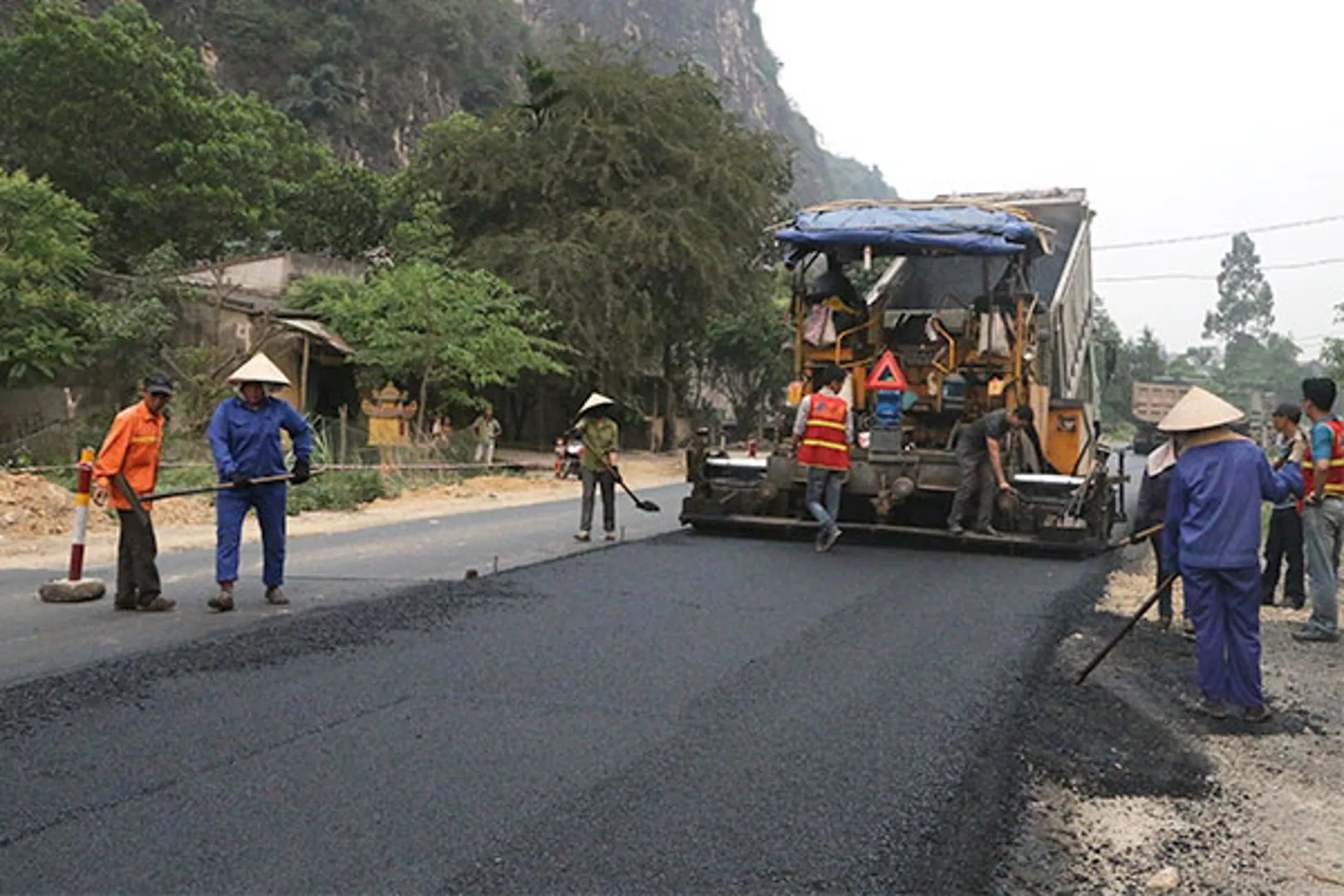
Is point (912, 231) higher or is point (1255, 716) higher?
point (912, 231)

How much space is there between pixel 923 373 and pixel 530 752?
22.3 ft

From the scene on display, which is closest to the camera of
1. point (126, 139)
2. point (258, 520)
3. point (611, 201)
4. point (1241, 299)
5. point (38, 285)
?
point (258, 520)

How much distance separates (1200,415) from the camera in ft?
16.5

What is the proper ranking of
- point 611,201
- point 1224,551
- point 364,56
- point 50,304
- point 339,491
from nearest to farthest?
point 1224,551 < point 339,491 < point 50,304 < point 611,201 < point 364,56

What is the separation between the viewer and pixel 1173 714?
504 cm

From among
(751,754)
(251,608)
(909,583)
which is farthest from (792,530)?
(751,754)

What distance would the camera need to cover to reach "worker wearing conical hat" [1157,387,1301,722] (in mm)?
4879

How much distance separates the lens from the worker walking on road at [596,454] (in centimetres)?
979

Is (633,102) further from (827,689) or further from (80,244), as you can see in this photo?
(827,689)

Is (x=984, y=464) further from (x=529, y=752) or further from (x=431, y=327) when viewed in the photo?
(x=431, y=327)

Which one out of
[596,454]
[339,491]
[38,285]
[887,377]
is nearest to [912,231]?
[887,377]

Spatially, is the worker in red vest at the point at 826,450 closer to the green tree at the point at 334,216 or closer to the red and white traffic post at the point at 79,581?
the red and white traffic post at the point at 79,581

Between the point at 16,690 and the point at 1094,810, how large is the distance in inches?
158

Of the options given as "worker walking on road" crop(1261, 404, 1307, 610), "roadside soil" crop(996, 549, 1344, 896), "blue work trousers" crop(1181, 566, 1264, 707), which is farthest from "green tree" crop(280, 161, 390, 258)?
"blue work trousers" crop(1181, 566, 1264, 707)
